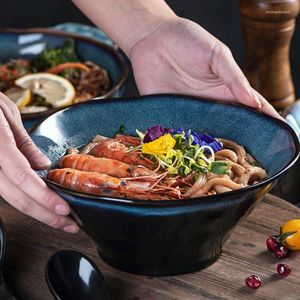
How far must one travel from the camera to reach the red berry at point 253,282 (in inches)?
56.4

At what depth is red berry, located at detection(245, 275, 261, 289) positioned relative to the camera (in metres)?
1.43

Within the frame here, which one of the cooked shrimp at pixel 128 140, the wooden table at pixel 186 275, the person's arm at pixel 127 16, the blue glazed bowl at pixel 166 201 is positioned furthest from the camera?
the person's arm at pixel 127 16

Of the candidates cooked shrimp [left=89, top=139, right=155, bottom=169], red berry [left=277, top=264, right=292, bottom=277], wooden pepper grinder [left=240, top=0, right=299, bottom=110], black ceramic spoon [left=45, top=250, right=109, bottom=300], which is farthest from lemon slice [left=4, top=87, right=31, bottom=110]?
red berry [left=277, top=264, right=292, bottom=277]

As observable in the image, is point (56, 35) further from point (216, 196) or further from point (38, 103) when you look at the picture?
point (216, 196)

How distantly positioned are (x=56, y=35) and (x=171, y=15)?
104cm

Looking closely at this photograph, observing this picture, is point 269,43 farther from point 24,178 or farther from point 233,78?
point 24,178

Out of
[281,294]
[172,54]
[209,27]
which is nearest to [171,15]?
[172,54]

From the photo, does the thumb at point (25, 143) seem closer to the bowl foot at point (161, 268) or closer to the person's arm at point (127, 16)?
the bowl foot at point (161, 268)

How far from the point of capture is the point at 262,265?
1.51m

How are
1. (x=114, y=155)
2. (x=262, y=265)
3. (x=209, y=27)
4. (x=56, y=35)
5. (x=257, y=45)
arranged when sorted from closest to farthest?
1. (x=262, y=265)
2. (x=114, y=155)
3. (x=257, y=45)
4. (x=56, y=35)
5. (x=209, y=27)

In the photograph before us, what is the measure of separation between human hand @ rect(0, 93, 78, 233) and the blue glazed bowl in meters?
0.03

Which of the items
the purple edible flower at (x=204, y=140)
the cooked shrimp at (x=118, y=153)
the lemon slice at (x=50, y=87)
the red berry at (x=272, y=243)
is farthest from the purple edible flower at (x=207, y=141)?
the lemon slice at (x=50, y=87)

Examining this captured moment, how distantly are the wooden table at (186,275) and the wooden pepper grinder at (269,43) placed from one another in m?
0.86

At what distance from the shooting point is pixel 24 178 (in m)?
1.36
